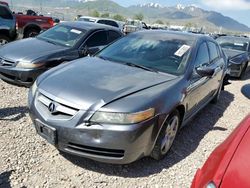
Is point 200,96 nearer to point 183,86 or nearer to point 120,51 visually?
point 183,86

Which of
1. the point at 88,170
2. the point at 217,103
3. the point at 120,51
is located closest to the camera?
the point at 88,170

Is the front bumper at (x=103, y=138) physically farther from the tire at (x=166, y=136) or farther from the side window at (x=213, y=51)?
the side window at (x=213, y=51)

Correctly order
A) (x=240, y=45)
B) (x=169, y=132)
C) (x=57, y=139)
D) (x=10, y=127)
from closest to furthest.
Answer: (x=57, y=139)
(x=169, y=132)
(x=10, y=127)
(x=240, y=45)

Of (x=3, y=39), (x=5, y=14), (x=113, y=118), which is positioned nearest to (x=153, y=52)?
(x=113, y=118)

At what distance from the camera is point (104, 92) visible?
3.41 metres

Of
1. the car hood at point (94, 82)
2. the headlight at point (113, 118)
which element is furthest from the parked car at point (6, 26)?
the headlight at point (113, 118)

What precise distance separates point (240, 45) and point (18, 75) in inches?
362

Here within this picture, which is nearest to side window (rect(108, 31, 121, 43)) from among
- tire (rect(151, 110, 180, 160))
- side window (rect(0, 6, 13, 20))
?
side window (rect(0, 6, 13, 20))

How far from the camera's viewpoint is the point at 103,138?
3154 millimetres

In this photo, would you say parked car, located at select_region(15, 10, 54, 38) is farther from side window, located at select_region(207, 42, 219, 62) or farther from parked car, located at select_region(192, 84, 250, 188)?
parked car, located at select_region(192, 84, 250, 188)

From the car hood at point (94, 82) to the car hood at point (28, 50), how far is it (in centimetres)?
198

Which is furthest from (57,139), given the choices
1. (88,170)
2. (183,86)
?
(183,86)

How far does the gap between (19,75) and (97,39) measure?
2.29 meters

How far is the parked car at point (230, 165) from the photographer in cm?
192
